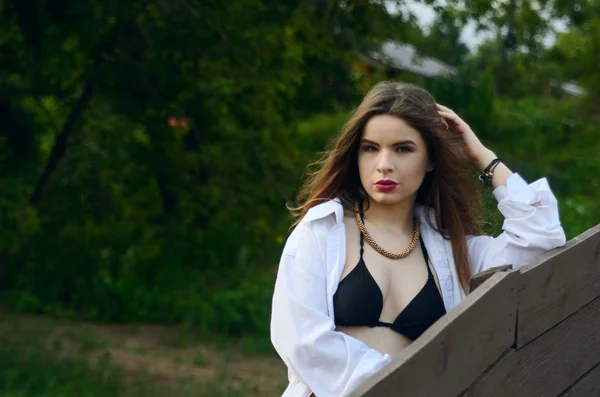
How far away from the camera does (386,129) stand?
2.29 m

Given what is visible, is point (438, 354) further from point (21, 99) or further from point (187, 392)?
point (21, 99)

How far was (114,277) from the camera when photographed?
28.2 feet

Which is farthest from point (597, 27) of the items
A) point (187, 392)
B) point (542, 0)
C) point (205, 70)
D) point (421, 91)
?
point (421, 91)

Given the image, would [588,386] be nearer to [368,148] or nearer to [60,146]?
[368,148]

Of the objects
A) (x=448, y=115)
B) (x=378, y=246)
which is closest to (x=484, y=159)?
(x=448, y=115)

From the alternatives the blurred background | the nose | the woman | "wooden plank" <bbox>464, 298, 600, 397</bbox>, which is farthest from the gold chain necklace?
the blurred background

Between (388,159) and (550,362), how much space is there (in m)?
0.62

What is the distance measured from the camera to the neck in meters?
2.33

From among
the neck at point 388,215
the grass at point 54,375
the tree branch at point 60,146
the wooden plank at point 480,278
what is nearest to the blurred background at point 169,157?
the tree branch at point 60,146

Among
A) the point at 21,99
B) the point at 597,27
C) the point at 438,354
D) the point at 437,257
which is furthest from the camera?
the point at 597,27

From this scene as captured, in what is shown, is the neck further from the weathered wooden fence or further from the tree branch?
the tree branch

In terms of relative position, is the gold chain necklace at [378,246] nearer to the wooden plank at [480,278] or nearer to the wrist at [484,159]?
the wooden plank at [480,278]

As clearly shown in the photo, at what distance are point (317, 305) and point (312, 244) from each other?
143mm

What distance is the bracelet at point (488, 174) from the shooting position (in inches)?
103
